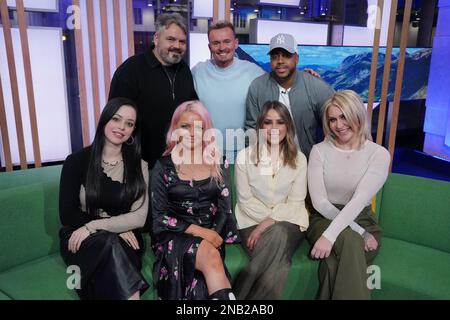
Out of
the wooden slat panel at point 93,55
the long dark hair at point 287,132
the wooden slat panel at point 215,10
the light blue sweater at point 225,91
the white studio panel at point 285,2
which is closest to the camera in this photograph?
the long dark hair at point 287,132

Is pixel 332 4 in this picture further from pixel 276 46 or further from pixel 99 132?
pixel 99 132

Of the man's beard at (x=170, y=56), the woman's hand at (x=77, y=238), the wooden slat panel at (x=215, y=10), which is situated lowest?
the woman's hand at (x=77, y=238)

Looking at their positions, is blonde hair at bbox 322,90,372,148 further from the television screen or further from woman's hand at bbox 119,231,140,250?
the television screen

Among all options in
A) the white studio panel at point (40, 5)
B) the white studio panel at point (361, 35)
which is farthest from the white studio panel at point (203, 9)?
the white studio panel at point (361, 35)

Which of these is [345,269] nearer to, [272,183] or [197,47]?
[272,183]

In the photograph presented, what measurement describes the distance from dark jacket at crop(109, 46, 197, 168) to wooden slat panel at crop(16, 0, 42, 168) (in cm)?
79

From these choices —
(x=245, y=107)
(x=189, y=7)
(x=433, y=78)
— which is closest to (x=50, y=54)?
(x=189, y=7)

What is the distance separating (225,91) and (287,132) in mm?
519

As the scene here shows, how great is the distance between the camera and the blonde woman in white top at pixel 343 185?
200cm

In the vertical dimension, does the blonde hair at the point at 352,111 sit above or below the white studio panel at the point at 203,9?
below

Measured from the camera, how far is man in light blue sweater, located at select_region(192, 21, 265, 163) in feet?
7.97

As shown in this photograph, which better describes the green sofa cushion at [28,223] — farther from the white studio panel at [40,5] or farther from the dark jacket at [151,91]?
the white studio panel at [40,5]

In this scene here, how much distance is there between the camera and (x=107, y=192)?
1997 millimetres

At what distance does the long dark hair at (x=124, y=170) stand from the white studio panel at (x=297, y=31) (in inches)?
96.5
